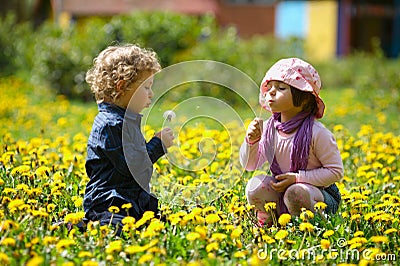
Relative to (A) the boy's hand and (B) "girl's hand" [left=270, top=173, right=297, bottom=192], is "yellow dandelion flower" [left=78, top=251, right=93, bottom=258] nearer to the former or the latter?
(A) the boy's hand

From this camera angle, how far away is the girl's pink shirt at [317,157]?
3.95 m

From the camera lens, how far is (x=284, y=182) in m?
3.97

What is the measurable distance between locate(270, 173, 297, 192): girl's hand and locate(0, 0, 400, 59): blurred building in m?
15.4

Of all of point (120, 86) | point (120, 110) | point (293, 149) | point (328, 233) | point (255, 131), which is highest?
point (120, 86)

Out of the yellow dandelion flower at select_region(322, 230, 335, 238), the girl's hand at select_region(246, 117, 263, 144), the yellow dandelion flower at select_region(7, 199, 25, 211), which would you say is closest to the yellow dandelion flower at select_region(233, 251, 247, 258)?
the yellow dandelion flower at select_region(322, 230, 335, 238)

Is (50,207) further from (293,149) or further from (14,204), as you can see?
(293,149)

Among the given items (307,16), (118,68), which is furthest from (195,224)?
(307,16)

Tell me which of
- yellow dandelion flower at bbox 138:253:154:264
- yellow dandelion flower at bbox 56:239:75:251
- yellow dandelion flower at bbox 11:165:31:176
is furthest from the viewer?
yellow dandelion flower at bbox 11:165:31:176

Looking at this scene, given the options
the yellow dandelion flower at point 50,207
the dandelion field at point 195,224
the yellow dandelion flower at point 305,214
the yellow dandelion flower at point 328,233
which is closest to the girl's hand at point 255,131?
the dandelion field at point 195,224

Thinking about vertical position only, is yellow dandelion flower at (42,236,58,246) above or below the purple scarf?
below

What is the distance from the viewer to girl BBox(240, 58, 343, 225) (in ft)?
12.9

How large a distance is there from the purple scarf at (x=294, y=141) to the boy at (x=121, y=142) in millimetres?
592

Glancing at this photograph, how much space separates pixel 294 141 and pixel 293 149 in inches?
1.9

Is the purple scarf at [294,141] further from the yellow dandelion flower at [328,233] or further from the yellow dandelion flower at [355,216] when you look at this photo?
the yellow dandelion flower at [328,233]
